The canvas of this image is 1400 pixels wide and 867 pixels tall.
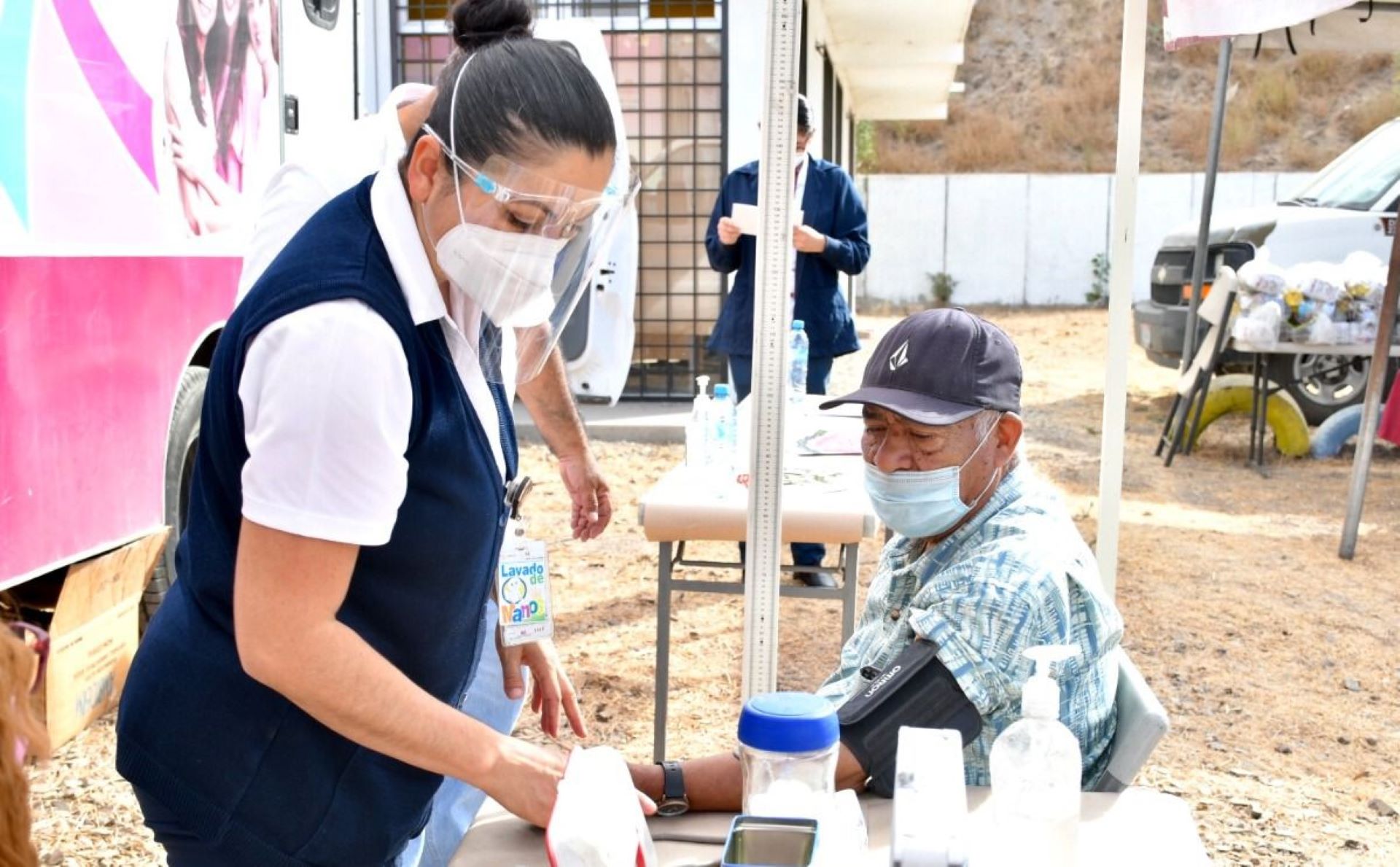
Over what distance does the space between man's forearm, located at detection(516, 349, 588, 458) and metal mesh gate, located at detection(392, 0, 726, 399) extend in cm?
705

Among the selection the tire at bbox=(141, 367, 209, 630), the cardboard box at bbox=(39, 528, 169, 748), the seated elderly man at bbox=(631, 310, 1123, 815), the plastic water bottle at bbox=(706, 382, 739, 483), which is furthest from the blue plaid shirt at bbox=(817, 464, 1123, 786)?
the tire at bbox=(141, 367, 209, 630)

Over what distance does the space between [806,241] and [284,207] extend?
12.2 feet

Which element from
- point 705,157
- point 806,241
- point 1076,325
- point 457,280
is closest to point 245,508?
point 457,280

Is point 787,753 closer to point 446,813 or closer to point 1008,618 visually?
point 1008,618

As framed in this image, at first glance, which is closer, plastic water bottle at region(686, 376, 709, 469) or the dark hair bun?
the dark hair bun

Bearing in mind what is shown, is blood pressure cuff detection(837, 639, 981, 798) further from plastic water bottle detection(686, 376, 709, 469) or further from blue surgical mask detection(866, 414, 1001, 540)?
plastic water bottle detection(686, 376, 709, 469)

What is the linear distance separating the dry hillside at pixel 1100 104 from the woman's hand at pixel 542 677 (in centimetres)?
2779

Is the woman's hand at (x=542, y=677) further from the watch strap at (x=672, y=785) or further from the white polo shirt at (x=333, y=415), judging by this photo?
the white polo shirt at (x=333, y=415)

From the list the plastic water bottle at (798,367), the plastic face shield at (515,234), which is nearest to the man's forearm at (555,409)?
the plastic face shield at (515,234)

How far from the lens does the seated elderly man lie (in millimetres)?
1684

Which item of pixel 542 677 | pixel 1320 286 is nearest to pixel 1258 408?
pixel 1320 286

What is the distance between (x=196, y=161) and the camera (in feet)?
13.8

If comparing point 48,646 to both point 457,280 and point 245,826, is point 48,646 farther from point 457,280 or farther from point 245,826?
point 457,280

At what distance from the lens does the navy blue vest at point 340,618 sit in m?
1.49
